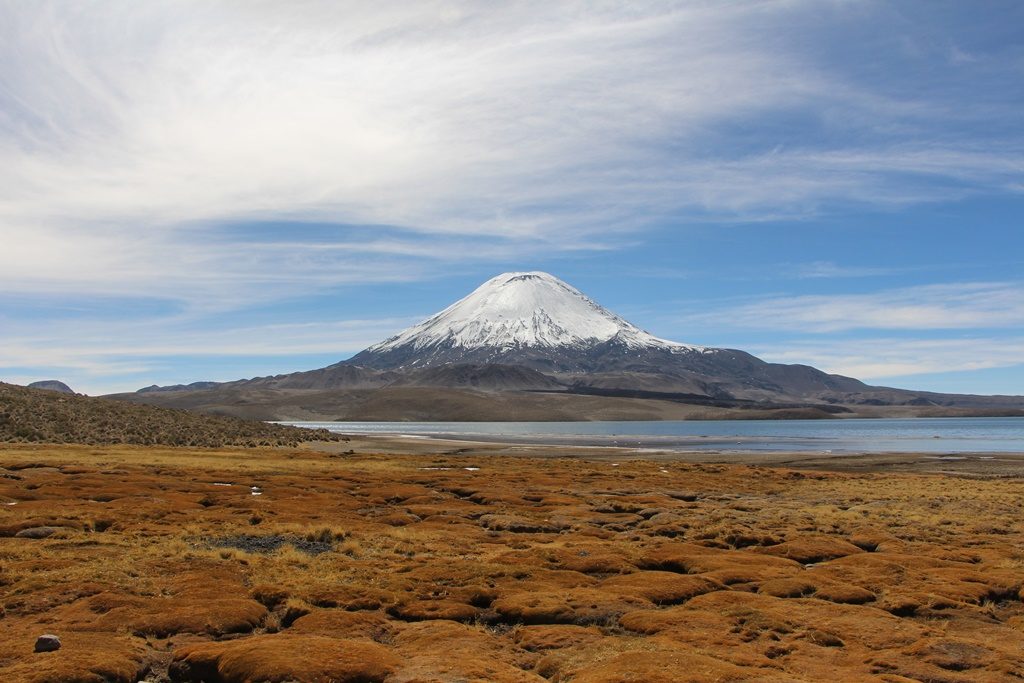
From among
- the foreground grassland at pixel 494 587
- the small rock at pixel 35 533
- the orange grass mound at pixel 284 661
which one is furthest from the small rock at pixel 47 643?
the small rock at pixel 35 533

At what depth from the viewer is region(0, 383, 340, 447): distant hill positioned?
93250 mm

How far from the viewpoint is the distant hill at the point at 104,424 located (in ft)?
306

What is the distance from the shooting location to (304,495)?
Result: 43969mm

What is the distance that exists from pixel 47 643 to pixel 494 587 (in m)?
11.2

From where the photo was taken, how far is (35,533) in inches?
1096

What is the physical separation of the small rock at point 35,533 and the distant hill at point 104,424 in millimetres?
69316

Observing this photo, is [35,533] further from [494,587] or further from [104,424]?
[104,424]

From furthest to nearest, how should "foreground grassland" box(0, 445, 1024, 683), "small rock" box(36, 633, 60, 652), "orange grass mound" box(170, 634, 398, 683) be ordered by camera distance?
"foreground grassland" box(0, 445, 1024, 683), "small rock" box(36, 633, 60, 652), "orange grass mound" box(170, 634, 398, 683)

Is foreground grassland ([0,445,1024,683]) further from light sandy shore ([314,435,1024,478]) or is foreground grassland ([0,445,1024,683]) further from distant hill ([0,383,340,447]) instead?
→ distant hill ([0,383,340,447])

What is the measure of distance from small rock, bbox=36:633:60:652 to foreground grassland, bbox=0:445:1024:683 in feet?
0.56

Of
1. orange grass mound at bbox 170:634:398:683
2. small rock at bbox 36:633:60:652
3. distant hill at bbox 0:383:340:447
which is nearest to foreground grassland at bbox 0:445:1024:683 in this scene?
orange grass mound at bbox 170:634:398:683

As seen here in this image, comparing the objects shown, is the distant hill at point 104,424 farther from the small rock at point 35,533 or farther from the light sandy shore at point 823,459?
the small rock at point 35,533

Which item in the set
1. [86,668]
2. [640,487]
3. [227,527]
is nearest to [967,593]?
[86,668]

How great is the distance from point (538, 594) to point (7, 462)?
165 feet
